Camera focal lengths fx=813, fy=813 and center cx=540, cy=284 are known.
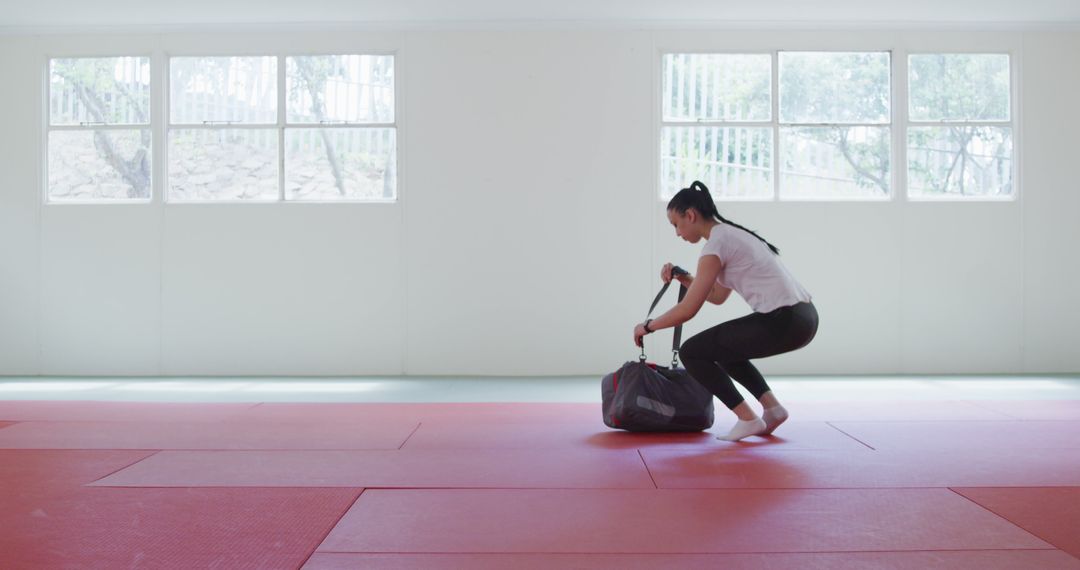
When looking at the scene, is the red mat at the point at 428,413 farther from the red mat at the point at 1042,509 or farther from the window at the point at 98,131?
the window at the point at 98,131

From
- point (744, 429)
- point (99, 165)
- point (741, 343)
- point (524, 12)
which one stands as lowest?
point (744, 429)

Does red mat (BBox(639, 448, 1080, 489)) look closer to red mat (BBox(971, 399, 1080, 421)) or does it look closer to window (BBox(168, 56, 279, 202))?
red mat (BBox(971, 399, 1080, 421))

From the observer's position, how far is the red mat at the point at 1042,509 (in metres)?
2.47

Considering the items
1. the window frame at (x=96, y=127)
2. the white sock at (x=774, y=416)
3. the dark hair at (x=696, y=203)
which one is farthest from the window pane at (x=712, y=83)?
the window frame at (x=96, y=127)

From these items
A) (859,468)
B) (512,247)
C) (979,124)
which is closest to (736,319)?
(859,468)

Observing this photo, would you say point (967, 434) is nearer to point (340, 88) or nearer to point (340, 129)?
point (340, 129)

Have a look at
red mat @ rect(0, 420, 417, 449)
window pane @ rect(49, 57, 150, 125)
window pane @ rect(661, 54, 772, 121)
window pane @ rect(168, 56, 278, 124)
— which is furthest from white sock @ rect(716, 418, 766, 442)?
window pane @ rect(49, 57, 150, 125)

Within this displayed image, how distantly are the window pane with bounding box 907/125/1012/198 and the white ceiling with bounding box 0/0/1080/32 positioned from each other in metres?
0.99

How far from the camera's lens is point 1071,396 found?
581 cm

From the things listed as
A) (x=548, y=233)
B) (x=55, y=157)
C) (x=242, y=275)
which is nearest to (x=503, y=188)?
(x=548, y=233)

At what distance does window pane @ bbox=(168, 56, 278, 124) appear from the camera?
7492 millimetres

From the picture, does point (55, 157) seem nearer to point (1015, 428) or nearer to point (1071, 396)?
point (1015, 428)

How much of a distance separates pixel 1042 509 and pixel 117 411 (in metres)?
5.01

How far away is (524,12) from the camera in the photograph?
7.02 meters
